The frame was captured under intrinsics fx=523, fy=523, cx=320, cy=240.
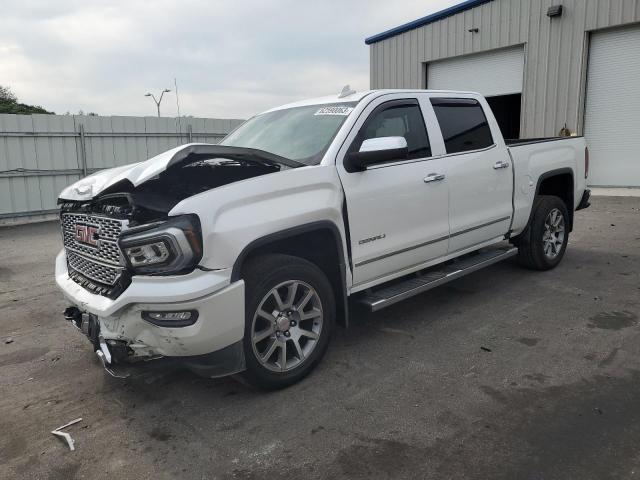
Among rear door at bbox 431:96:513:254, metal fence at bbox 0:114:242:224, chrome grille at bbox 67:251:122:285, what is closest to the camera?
chrome grille at bbox 67:251:122:285

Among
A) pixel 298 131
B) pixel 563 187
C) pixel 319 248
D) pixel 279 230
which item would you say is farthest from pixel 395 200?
pixel 563 187

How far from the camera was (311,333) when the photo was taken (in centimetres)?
358

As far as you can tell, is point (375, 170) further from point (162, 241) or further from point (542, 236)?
point (542, 236)

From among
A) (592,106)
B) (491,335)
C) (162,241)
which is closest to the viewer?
(162,241)

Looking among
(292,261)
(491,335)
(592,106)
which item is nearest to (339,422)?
(292,261)

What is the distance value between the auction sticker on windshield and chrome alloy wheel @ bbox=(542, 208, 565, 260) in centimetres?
302

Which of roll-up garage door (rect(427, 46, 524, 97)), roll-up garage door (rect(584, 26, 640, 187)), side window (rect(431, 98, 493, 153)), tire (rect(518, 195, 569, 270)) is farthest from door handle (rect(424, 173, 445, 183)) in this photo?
roll-up garage door (rect(427, 46, 524, 97))

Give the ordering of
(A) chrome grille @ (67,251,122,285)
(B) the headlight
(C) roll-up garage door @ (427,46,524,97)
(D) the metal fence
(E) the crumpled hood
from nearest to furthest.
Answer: (B) the headlight → (E) the crumpled hood → (A) chrome grille @ (67,251,122,285) → (D) the metal fence → (C) roll-up garage door @ (427,46,524,97)

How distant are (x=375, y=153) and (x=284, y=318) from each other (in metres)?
1.30

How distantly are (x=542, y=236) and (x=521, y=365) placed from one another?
260 centimetres

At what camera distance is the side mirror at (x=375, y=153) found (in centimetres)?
366

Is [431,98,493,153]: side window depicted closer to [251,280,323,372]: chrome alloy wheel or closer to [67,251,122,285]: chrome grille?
Answer: [251,280,323,372]: chrome alloy wheel

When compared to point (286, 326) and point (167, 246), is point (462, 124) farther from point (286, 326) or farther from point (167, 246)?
point (167, 246)

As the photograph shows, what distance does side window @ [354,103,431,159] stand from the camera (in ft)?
13.8
